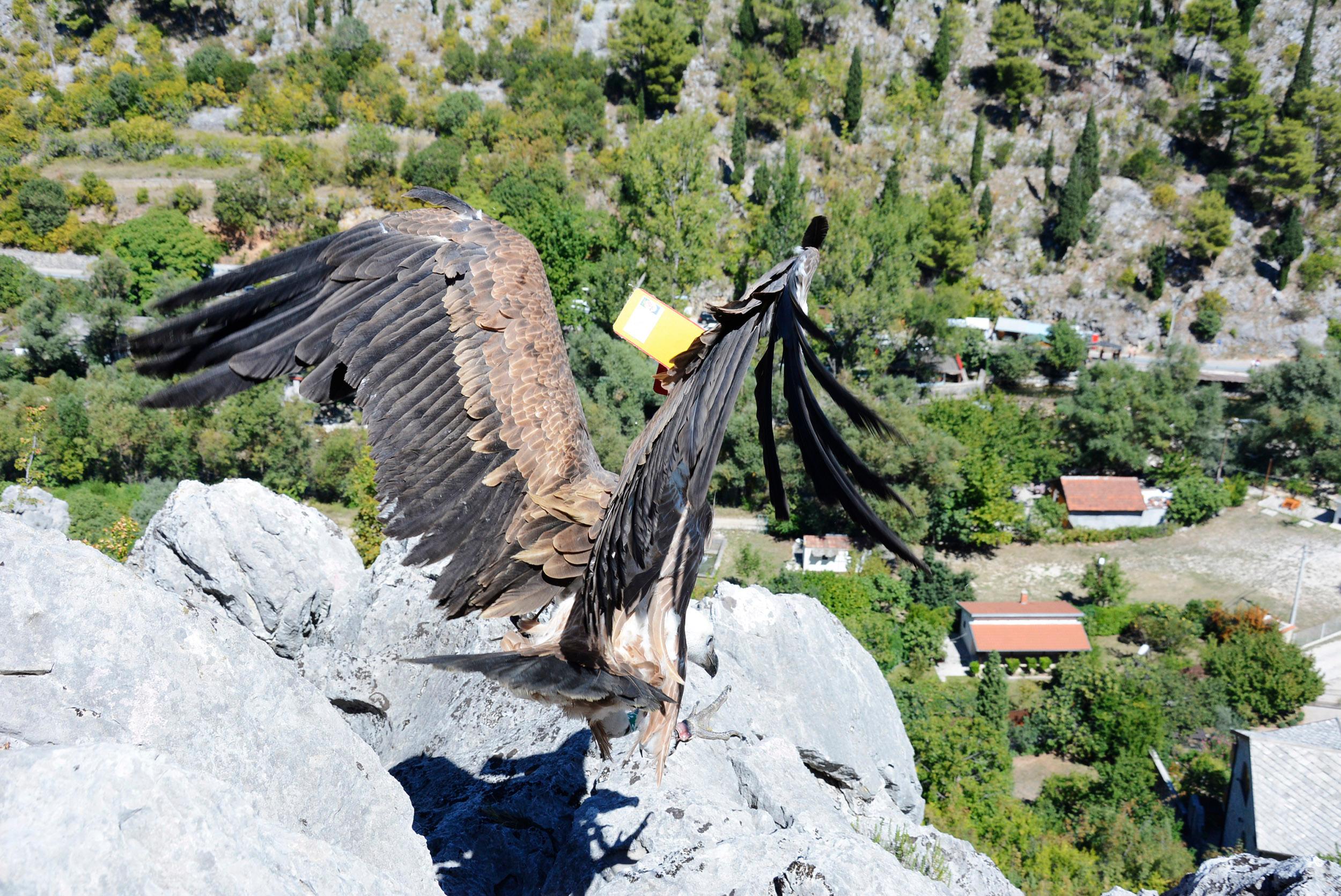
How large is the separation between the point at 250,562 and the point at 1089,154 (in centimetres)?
5608

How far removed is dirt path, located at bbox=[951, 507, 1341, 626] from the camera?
31.4 meters

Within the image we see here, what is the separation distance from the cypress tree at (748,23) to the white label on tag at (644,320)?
2453 inches

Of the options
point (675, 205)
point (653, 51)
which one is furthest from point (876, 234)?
point (653, 51)

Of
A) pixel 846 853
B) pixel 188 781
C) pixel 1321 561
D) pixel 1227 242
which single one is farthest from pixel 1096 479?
pixel 188 781

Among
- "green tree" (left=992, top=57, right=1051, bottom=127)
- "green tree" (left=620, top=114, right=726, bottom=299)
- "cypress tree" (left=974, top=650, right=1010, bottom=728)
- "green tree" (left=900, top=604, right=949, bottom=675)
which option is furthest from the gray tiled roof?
"green tree" (left=992, top=57, right=1051, bottom=127)

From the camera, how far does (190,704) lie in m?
5.04

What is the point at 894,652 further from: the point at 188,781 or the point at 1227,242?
the point at 1227,242

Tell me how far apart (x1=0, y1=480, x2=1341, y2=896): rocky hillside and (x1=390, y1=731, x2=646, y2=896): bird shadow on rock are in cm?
2

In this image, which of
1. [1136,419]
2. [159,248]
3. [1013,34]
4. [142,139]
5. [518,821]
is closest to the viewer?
[518,821]

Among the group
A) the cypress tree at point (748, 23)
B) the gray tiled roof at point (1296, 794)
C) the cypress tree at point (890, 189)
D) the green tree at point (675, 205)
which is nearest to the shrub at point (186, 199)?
the green tree at point (675, 205)

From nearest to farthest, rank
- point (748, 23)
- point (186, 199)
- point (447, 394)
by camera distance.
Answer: point (447, 394) → point (186, 199) → point (748, 23)

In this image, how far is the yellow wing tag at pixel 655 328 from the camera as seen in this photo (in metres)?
5.72

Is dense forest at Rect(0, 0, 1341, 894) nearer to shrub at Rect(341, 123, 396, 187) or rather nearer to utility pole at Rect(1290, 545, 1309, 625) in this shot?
shrub at Rect(341, 123, 396, 187)

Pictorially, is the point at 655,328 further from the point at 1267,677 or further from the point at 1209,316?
the point at 1209,316
